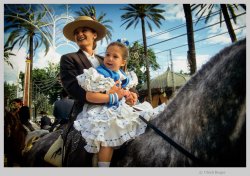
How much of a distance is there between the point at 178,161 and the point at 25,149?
2269mm

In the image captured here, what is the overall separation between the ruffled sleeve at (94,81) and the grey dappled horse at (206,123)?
49 cm

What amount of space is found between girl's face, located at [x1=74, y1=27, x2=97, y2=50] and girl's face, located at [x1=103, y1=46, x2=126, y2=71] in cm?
46

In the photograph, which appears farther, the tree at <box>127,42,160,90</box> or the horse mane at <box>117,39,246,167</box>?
the tree at <box>127,42,160,90</box>

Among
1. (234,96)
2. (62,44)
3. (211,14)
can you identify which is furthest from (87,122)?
(211,14)

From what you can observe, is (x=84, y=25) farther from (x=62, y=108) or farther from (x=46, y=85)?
(x=46, y=85)

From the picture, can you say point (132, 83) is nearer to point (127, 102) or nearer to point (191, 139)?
point (127, 102)

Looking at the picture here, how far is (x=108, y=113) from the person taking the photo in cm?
201

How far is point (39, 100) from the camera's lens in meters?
6.75

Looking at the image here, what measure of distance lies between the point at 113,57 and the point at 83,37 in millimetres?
573

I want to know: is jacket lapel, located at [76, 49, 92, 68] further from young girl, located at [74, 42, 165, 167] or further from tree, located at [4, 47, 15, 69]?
tree, located at [4, 47, 15, 69]

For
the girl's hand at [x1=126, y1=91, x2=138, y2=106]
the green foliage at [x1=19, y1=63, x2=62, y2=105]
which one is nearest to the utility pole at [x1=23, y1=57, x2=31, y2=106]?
the green foliage at [x1=19, y1=63, x2=62, y2=105]

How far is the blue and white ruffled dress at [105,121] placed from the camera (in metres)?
1.94

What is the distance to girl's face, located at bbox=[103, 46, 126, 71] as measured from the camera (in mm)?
2225

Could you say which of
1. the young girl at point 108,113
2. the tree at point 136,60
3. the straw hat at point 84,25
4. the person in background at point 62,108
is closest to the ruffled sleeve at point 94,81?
the young girl at point 108,113
